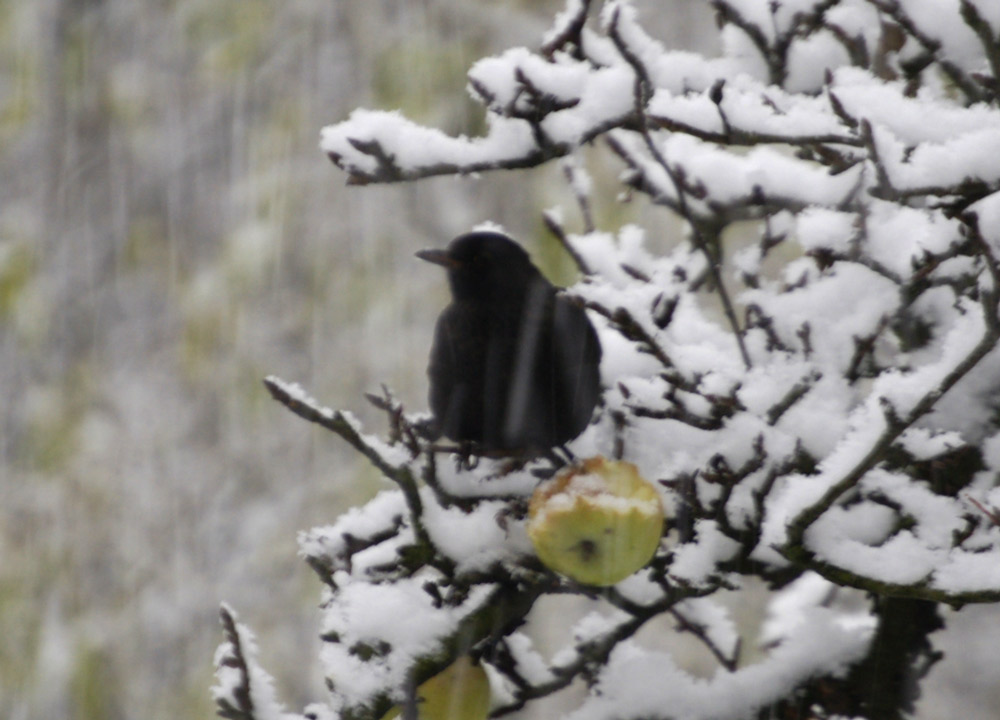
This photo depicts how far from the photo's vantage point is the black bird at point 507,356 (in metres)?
1.57

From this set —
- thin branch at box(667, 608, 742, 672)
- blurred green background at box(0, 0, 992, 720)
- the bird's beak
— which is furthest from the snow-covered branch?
blurred green background at box(0, 0, 992, 720)

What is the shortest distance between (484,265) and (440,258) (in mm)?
80

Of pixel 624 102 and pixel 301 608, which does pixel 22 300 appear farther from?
pixel 624 102

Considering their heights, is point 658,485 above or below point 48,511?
above

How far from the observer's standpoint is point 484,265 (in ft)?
6.17

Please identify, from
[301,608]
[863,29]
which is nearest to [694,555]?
[863,29]

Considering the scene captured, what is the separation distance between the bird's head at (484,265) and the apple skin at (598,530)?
0.61 m

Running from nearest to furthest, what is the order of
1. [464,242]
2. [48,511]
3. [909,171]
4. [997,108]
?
[909,171] < [997,108] < [464,242] < [48,511]

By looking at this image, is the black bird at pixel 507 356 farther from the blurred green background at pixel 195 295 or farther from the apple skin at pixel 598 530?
the blurred green background at pixel 195 295

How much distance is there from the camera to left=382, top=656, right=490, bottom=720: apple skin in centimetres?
137

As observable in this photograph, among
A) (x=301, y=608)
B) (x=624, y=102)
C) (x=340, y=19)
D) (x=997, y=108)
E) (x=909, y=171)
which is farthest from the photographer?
(x=340, y=19)

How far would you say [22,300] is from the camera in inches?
257

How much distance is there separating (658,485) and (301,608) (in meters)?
4.32

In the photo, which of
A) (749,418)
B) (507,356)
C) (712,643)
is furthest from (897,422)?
(712,643)
